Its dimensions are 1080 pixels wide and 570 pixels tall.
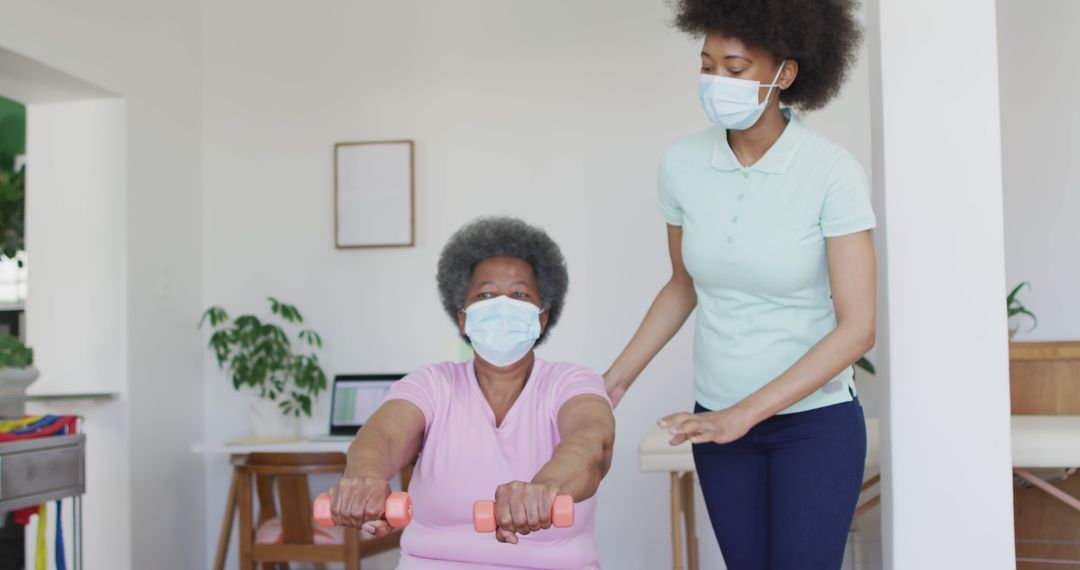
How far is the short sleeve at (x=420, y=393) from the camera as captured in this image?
1.82 metres

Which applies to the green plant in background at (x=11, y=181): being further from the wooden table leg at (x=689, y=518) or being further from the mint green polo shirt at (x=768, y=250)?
the mint green polo shirt at (x=768, y=250)

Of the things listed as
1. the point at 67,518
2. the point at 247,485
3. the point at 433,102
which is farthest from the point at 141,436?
the point at 433,102

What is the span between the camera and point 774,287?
1714 millimetres

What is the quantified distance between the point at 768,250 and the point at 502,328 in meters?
0.47

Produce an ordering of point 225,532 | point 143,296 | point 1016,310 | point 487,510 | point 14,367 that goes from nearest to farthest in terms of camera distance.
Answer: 1. point 487,510
2. point 14,367
3. point 1016,310
4. point 143,296
5. point 225,532

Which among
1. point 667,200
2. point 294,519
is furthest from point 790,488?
point 294,519

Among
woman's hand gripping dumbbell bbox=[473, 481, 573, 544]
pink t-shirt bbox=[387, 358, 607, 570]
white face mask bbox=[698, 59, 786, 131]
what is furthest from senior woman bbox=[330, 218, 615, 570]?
white face mask bbox=[698, 59, 786, 131]

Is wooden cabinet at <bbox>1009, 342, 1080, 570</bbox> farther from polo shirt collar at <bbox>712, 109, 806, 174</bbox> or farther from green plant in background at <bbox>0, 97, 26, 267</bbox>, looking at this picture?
green plant in background at <bbox>0, 97, 26, 267</bbox>

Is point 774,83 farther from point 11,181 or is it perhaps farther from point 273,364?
point 11,181

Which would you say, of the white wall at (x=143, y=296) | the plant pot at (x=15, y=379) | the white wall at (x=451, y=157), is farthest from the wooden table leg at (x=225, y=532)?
the plant pot at (x=15, y=379)

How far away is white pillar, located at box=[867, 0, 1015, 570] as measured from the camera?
1.93 m

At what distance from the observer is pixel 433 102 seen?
4359 millimetres

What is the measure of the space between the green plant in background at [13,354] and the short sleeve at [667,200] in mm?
2293

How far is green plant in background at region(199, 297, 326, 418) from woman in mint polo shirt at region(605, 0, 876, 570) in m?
2.69
